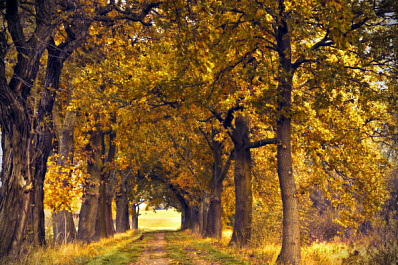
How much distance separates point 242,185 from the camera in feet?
57.5

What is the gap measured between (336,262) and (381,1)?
327 inches

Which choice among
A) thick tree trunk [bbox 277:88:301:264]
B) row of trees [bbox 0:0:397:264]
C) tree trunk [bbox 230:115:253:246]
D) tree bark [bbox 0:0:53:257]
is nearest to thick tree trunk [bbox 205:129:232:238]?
row of trees [bbox 0:0:397:264]

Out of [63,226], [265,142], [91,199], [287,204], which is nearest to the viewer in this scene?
[287,204]

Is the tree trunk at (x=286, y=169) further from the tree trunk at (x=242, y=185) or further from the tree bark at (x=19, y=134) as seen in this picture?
the tree bark at (x=19, y=134)

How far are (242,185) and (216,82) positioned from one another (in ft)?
22.7

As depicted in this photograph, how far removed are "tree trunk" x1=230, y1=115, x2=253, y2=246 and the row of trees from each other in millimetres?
55

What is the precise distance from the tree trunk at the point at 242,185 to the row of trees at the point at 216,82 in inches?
2.2

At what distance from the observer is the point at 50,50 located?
11.8 m

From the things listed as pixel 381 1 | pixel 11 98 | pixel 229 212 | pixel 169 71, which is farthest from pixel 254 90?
pixel 229 212

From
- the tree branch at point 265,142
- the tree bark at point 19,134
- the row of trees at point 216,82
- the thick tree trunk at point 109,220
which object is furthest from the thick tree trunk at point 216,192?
the tree bark at point 19,134

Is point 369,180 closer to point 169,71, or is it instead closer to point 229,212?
point 169,71

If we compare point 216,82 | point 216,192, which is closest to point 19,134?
point 216,82

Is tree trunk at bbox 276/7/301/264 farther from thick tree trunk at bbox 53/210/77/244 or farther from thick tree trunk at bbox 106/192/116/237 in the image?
thick tree trunk at bbox 106/192/116/237

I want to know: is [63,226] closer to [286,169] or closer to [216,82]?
[216,82]
